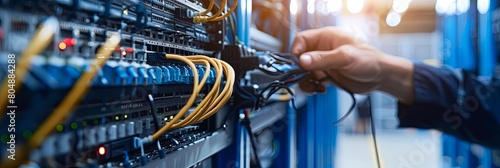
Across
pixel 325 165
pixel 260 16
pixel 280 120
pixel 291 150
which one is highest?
pixel 260 16

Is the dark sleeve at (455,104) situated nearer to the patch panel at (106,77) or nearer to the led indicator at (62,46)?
the patch panel at (106,77)

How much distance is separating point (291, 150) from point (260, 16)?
0.60 metres

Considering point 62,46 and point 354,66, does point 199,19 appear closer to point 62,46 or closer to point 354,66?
point 62,46

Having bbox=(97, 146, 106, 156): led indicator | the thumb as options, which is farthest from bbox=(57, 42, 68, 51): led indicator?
the thumb

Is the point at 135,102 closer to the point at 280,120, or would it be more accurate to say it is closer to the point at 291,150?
the point at 280,120

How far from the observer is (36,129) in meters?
0.25

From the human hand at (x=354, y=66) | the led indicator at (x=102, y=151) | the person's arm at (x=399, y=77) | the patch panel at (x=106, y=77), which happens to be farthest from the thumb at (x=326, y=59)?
the led indicator at (x=102, y=151)

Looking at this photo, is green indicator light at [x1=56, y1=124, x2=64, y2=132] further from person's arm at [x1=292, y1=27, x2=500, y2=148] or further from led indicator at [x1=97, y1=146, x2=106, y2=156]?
person's arm at [x1=292, y1=27, x2=500, y2=148]

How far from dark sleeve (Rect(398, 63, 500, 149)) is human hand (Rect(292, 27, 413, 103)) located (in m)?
0.05

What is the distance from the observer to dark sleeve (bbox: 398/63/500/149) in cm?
133

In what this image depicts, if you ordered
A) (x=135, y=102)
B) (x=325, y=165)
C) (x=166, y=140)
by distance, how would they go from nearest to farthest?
(x=135, y=102) → (x=166, y=140) → (x=325, y=165)

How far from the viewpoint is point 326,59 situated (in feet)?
3.74

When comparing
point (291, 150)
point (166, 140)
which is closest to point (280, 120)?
point (291, 150)

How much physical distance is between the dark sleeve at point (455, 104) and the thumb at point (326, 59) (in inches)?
11.7
